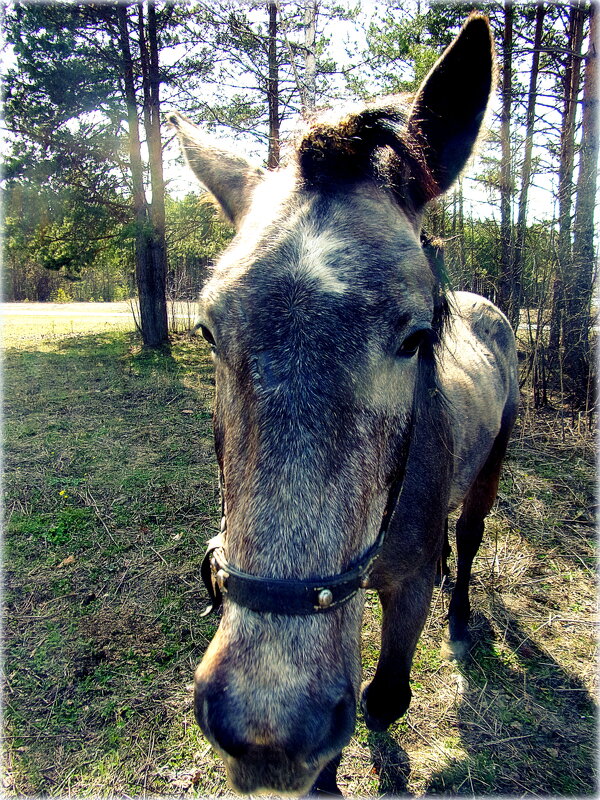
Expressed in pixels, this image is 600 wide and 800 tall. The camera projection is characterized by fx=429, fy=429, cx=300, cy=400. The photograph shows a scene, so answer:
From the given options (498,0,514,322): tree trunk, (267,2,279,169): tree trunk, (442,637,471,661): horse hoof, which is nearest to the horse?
(442,637,471,661): horse hoof

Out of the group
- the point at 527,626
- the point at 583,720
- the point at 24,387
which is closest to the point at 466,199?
the point at 527,626

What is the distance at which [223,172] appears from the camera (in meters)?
2.14

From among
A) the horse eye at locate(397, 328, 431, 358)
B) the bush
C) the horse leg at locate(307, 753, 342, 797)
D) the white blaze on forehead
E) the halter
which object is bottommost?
the horse leg at locate(307, 753, 342, 797)

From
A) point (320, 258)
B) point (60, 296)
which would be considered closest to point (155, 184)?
point (320, 258)

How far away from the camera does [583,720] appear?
2670mm

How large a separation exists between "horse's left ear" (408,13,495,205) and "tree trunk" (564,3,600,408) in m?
5.90

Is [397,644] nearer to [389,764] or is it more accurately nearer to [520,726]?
[389,764]

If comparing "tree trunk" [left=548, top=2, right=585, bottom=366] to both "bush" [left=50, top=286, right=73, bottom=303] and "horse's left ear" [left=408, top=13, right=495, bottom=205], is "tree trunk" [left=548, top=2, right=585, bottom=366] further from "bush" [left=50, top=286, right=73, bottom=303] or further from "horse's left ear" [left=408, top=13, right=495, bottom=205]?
"bush" [left=50, top=286, right=73, bottom=303]

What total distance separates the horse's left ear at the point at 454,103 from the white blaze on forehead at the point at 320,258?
0.65m

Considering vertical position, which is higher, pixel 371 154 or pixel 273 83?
pixel 273 83

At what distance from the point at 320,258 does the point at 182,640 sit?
9.99ft

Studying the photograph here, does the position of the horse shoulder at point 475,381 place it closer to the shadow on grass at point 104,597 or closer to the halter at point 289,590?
the halter at point 289,590

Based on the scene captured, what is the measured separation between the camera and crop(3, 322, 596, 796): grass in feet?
7.80

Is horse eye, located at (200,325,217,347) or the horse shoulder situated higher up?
horse eye, located at (200,325,217,347)
